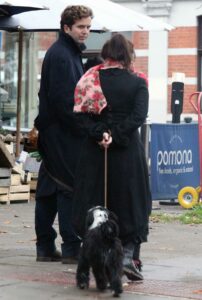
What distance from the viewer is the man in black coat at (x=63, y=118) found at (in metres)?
7.65

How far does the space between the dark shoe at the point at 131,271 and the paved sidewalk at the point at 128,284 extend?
7 centimetres

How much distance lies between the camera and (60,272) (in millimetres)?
7426

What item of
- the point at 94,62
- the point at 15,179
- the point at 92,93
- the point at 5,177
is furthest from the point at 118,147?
the point at 15,179

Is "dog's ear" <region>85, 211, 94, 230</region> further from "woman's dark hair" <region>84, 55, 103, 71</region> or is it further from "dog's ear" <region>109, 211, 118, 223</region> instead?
"woman's dark hair" <region>84, 55, 103, 71</region>

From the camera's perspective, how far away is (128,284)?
6.95 metres

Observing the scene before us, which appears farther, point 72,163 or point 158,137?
point 158,137

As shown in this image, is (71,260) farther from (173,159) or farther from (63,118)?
(173,159)

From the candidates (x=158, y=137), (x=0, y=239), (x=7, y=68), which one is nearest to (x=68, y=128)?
(x=0, y=239)

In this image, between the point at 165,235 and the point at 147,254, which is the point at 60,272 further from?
the point at 165,235

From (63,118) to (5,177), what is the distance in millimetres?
6141

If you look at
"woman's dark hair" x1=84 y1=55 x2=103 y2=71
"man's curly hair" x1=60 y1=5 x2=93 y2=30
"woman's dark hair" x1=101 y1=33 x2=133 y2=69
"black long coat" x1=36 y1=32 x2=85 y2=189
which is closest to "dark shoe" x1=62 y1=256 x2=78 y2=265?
"black long coat" x1=36 y1=32 x2=85 y2=189

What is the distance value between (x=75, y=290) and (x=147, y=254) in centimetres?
211

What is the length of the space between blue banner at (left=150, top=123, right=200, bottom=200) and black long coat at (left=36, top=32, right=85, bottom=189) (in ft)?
21.0

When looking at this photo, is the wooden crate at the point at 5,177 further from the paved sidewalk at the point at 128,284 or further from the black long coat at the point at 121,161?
the black long coat at the point at 121,161
